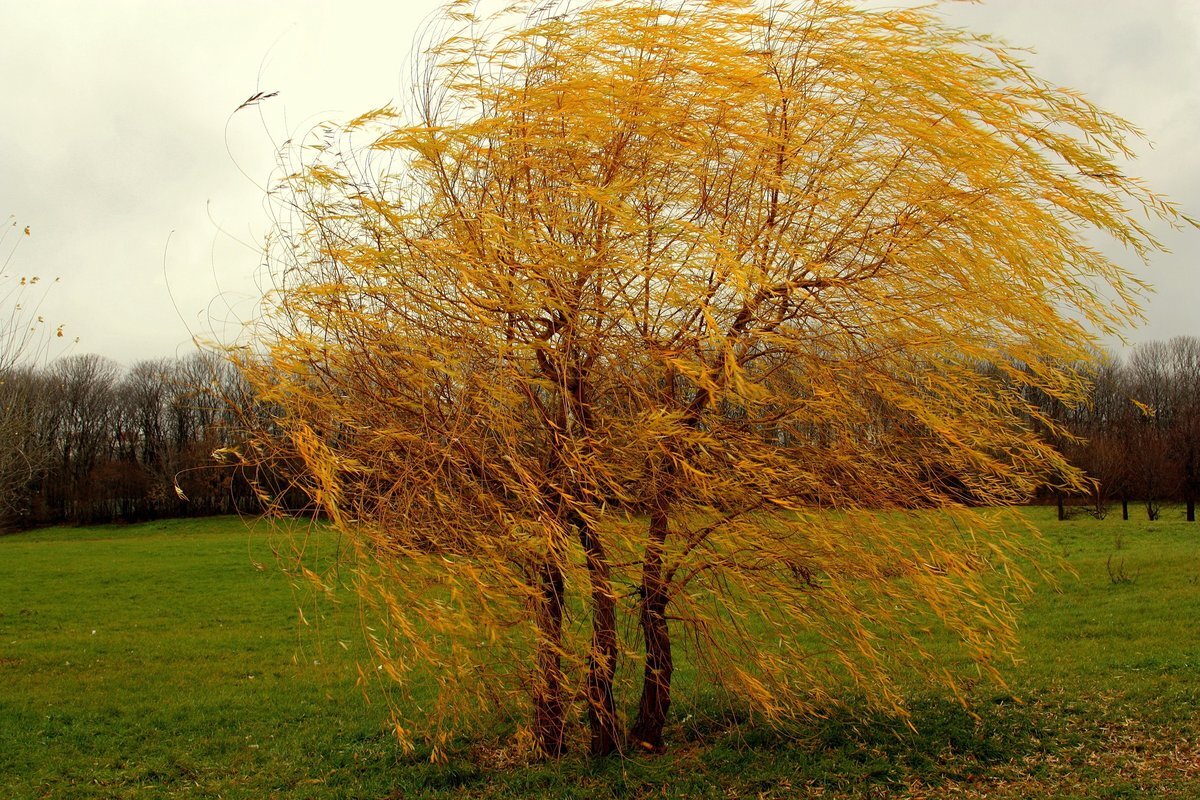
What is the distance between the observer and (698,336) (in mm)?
5559

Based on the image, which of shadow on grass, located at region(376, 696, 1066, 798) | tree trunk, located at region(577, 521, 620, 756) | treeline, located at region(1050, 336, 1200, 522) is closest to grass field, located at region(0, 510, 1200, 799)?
shadow on grass, located at region(376, 696, 1066, 798)

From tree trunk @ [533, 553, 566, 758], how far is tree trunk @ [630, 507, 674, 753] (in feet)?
2.19

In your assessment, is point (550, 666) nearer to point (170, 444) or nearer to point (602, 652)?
point (602, 652)

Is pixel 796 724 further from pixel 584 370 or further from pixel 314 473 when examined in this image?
pixel 314 473

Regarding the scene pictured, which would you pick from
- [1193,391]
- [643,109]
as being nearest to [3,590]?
[643,109]

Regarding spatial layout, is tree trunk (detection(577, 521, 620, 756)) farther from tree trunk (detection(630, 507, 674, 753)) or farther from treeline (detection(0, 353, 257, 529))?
treeline (detection(0, 353, 257, 529))

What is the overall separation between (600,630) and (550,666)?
0.52 metres

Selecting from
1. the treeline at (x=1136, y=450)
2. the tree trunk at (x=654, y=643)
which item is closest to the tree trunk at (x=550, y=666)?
the tree trunk at (x=654, y=643)

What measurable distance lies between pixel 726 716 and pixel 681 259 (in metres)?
4.70

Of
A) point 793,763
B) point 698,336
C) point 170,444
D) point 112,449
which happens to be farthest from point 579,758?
point 112,449

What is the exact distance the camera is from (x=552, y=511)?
236 inches

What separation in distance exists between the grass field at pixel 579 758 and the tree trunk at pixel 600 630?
2.25 ft

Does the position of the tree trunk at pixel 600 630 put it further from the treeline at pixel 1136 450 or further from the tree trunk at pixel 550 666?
the treeline at pixel 1136 450

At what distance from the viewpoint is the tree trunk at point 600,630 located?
582 centimetres
